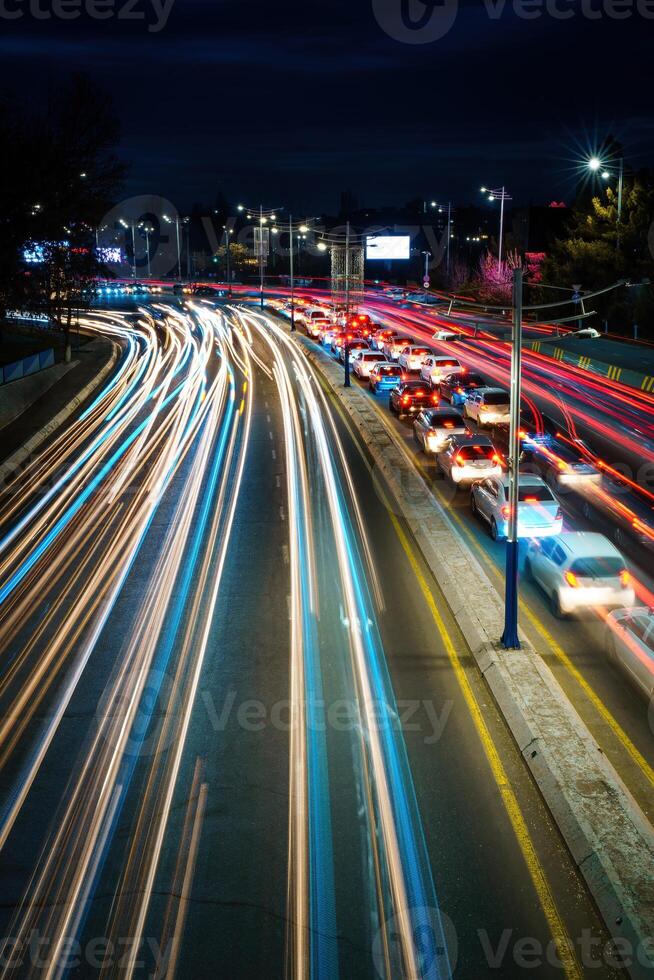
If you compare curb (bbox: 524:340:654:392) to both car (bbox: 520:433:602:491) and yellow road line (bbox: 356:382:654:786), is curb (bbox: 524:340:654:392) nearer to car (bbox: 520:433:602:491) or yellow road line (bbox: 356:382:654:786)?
car (bbox: 520:433:602:491)

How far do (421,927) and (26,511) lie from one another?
17504 mm

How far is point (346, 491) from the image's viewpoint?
24891 mm

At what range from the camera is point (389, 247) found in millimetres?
104688

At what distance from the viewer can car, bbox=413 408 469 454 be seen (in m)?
28.3

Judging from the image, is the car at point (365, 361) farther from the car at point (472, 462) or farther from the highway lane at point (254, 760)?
the highway lane at point (254, 760)

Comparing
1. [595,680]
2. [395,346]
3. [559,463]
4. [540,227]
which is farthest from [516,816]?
[540,227]

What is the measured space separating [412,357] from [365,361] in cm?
261

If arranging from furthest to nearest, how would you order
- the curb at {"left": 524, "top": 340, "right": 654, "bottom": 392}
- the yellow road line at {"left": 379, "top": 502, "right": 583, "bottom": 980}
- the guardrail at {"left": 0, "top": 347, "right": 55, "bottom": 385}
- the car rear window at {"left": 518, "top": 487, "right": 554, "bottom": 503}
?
the curb at {"left": 524, "top": 340, "right": 654, "bottom": 392} → the guardrail at {"left": 0, "top": 347, "right": 55, "bottom": 385} → the car rear window at {"left": 518, "top": 487, "right": 554, "bottom": 503} → the yellow road line at {"left": 379, "top": 502, "right": 583, "bottom": 980}

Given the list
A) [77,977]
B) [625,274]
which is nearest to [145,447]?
[77,977]

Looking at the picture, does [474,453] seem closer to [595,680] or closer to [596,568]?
[596,568]

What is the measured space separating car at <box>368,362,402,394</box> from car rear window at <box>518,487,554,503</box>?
20.8 metres

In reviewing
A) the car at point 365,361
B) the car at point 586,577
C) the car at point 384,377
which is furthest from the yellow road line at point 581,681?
the car at point 365,361

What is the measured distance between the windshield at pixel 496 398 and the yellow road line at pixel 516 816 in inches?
A: 675

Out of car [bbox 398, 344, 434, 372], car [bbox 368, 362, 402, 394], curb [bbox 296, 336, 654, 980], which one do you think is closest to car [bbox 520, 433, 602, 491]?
curb [bbox 296, 336, 654, 980]
